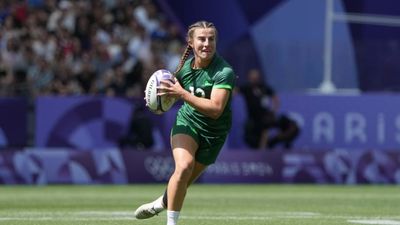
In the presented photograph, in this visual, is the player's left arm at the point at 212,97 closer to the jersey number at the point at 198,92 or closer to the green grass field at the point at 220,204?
the jersey number at the point at 198,92

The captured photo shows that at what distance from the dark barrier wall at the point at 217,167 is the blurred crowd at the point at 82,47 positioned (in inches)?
64.5

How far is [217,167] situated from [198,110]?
12.8m

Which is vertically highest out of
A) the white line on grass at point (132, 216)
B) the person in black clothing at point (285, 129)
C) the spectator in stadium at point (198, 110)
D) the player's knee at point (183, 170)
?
the spectator in stadium at point (198, 110)

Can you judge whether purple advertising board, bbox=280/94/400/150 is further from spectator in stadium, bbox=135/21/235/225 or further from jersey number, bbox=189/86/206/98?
jersey number, bbox=189/86/206/98

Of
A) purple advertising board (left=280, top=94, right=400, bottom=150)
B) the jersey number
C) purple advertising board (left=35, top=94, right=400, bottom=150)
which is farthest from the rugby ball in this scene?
purple advertising board (left=280, top=94, right=400, bottom=150)

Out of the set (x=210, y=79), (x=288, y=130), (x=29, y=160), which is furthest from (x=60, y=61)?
(x=210, y=79)

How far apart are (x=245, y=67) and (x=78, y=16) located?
3.97 m

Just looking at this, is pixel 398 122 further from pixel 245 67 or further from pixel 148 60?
pixel 148 60

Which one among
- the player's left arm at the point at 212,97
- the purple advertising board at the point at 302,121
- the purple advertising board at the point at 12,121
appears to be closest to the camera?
the player's left arm at the point at 212,97

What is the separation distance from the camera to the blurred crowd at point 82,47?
24062 millimetres

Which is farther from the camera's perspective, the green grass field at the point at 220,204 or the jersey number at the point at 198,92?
the green grass field at the point at 220,204

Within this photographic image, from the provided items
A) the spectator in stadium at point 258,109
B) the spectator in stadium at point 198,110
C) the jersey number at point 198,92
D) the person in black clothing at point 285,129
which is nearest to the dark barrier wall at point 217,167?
the person in black clothing at point 285,129

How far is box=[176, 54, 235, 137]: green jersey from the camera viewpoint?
11.0 meters

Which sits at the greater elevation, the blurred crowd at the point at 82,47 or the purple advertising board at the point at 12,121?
the blurred crowd at the point at 82,47
